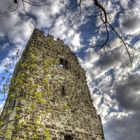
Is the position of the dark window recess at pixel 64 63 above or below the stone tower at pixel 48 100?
above

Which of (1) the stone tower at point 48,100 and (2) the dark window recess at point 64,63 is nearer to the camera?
(1) the stone tower at point 48,100

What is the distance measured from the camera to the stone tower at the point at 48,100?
734 cm

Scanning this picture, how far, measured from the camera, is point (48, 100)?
28.3 feet

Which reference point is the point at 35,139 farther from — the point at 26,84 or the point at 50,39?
the point at 50,39

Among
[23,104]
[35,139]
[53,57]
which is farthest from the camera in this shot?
[53,57]

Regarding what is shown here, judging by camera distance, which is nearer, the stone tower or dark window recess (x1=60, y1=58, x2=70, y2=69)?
the stone tower

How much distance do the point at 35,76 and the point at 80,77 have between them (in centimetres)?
324

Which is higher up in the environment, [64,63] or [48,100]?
[64,63]

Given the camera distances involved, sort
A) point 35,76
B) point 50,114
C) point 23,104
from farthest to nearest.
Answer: point 35,76, point 50,114, point 23,104

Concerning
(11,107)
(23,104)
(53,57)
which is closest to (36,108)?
(23,104)

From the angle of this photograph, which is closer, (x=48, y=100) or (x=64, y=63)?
(x=48, y=100)

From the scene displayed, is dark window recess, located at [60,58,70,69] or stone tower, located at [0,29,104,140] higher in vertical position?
dark window recess, located at [60,58,70,69]

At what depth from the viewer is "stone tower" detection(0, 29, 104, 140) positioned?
734cm

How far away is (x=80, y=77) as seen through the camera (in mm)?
11297
